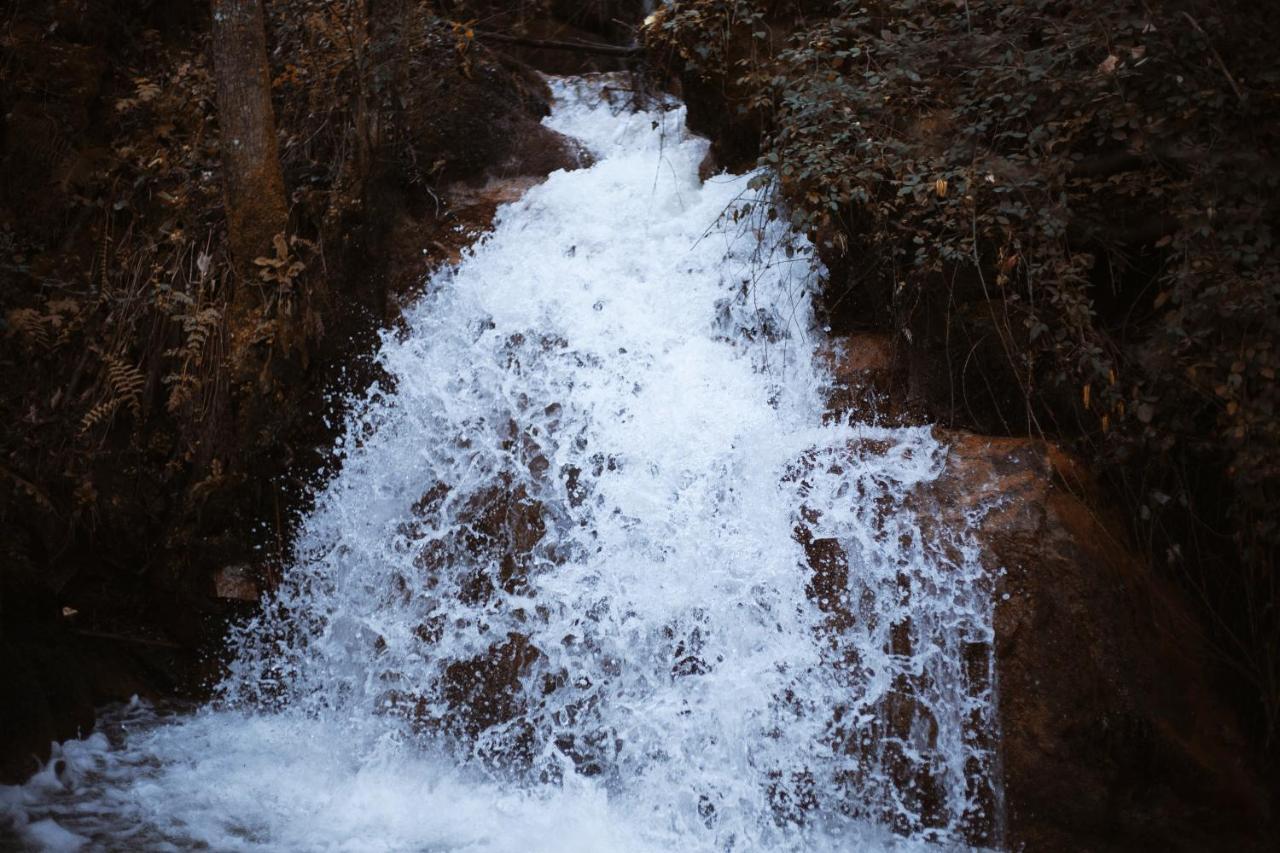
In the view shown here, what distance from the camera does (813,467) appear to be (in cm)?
465

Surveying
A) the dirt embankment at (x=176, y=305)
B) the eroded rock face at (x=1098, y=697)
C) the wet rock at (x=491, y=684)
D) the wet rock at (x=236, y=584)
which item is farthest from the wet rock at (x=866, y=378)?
the wet rock at (x=236, y=584)

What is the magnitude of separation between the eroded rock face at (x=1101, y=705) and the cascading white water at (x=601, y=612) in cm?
17

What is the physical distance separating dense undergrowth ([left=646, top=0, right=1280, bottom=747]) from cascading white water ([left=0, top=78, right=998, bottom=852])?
565 millimetres

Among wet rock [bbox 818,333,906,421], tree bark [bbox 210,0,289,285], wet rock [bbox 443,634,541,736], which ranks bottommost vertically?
wet rock [bbox 443,634,541,736]

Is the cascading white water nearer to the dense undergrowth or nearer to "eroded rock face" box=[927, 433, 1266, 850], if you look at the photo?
"eroded rock face" box=[927, 433, 1266, 850]

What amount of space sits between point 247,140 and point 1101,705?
19.5 feet

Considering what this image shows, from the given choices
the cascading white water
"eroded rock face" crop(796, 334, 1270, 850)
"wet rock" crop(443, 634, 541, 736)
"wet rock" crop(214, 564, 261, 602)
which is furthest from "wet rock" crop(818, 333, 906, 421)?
"wet rock" crop(214, 564, 261, 602)

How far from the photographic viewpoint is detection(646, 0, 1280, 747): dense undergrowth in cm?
392

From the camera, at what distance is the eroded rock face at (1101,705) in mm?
3939

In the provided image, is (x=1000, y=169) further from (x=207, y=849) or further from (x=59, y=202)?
(x=59, y=202)

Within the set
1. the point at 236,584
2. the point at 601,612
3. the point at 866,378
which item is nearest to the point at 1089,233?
the point at 866,378

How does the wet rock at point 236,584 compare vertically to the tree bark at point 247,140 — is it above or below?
below

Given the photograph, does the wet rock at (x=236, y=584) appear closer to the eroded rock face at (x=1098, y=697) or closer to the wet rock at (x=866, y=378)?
the wet rock at (x=866, y=378)

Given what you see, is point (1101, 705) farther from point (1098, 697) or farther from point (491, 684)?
point (491, 684)
